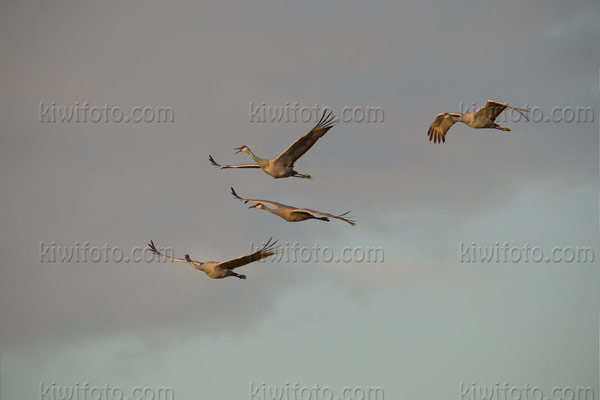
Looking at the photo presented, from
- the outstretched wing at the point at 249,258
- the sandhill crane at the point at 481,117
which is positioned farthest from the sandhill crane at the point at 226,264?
the sandhill crane at the point at 481,117

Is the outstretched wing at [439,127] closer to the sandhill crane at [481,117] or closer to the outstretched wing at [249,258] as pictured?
the sandhill crane at [481,117]

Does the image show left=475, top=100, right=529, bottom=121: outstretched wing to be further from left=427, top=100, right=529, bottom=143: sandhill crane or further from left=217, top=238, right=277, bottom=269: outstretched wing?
left=217, top=238, right=277, bottom=269: outstretched wing

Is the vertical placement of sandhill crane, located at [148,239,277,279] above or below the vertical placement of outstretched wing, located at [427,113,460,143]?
below

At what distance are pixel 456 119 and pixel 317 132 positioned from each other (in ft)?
30.4

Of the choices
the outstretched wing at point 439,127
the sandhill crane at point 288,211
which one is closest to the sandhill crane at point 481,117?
the outstretched wing at point 439,127

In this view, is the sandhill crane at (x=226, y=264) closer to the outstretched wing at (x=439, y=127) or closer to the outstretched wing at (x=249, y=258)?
the outstretched wing at (x=249, y=258)

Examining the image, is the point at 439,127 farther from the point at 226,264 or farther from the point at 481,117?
the point at 226,264

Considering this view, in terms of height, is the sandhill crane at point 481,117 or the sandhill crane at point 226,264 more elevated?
the sandhill crane at point 481,117

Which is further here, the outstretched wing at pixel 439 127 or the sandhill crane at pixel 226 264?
the outstretched wing at pixel 439 127

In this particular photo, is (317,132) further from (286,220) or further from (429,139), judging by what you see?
(429,139)

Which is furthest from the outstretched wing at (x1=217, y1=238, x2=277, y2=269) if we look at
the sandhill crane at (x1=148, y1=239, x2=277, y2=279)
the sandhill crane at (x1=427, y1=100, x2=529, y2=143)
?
the sandhill crane at (x1=427, y1=100, x2=529, y2=143)

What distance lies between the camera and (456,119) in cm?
5606

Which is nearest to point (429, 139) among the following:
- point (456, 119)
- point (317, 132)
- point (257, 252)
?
point (456, 119)

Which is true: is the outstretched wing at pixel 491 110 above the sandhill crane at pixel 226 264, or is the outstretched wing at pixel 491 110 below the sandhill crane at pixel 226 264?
above
